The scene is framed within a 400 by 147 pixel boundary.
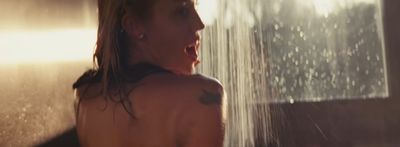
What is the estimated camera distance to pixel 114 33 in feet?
2.27

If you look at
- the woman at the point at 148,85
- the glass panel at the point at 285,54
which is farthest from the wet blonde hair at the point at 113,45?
the glass panel at the point at 285,54

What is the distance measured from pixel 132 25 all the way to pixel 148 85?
85mm

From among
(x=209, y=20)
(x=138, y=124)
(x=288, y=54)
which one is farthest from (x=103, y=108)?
(x=288, y=54)

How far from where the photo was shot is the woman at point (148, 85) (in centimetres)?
63

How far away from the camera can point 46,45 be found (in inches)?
31.9

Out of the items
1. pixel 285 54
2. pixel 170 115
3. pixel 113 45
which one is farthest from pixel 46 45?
pixel 285 54

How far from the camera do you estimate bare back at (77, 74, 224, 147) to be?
24.9 inches

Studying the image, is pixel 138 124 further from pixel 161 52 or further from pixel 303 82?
pixel 303 82

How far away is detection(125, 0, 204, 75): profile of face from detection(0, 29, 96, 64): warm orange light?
17 centimetres

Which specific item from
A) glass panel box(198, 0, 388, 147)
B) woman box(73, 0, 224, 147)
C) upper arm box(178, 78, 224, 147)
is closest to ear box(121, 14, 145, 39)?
woman box(73, 0, 224, 147)

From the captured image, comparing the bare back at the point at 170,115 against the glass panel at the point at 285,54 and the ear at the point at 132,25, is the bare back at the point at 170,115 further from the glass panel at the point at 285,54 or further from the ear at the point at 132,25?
the glass panel at the point at 285,54

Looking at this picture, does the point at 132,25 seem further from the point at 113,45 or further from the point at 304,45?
the point at 304,45

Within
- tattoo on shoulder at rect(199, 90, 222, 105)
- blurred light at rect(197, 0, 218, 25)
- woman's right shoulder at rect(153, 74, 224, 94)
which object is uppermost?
blurred light at rect(197, 0, 218, 25)

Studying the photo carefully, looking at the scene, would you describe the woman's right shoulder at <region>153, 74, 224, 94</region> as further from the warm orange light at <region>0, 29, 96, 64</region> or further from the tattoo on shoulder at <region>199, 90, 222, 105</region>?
the warm orange light at <region>0, 29, 96, 64</region>
